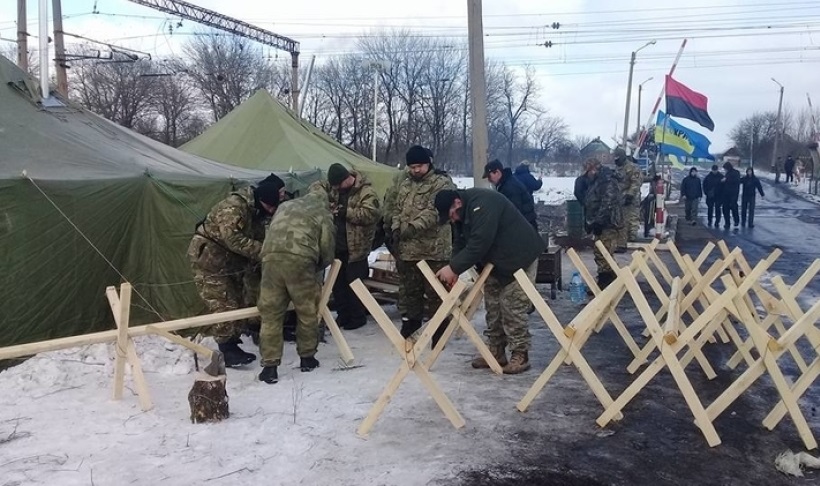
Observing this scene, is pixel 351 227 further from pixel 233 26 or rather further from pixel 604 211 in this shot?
pixel 233 26

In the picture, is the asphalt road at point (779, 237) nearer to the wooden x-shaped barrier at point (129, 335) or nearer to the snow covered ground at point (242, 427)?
the snow covered ground at point (242, 427)

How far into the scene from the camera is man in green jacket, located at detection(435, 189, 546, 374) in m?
5.54

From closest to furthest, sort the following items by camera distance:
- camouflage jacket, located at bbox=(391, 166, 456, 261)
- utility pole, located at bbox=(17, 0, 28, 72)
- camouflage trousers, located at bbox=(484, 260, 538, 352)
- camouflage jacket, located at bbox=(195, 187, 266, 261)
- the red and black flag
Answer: camouflage trousers, located at bbox=(484, 260, 538, 352) < camouflage jacket, located at bbox=(195, 187, 266, 261) < camouflage jacket, located at bbox=(391, 166, 456, 261) < utility pole, located at bbox=(17, 0, 28, 72) < the red and black flag

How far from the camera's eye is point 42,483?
3.83 meters

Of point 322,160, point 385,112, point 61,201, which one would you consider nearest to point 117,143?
point 61,201

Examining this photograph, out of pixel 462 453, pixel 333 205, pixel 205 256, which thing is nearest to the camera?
pixel 462 453

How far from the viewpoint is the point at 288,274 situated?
564 cm

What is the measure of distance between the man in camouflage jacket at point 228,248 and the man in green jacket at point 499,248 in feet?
5.47

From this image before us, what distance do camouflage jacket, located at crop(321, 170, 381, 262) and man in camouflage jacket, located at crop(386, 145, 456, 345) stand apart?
0.29 metres

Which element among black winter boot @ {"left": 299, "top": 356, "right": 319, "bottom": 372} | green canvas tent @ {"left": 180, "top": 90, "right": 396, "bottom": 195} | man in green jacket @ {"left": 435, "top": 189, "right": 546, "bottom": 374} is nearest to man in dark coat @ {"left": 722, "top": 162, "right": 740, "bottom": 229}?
green canvas tent @ {"left": 180, "top": 90, "right": 396, "bottom": 195}

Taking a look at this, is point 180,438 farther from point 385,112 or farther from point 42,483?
point 385,112

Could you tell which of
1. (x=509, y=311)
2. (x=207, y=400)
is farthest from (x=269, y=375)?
(x=509, y=311)

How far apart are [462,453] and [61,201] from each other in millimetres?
4304

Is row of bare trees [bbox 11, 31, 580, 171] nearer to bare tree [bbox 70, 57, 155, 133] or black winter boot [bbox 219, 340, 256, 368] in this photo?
bare tree [bbox 70, 57, 155, 133]
